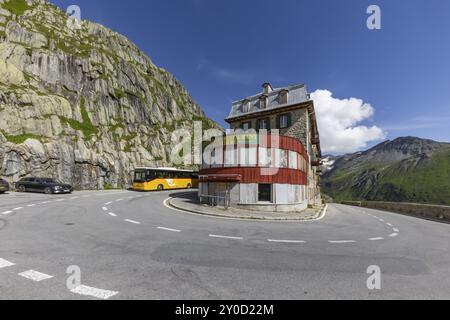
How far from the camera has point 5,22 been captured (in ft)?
183

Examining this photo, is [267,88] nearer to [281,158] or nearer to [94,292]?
[281,158]

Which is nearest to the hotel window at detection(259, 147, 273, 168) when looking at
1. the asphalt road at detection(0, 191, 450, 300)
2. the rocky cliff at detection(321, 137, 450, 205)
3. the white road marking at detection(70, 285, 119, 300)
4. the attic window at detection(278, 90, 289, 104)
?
the asphalt road at detection(0, 191, 450, 300)

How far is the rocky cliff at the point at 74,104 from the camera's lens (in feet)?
123

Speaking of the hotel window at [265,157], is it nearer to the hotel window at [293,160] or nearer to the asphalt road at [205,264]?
the hotel window at [293,160]

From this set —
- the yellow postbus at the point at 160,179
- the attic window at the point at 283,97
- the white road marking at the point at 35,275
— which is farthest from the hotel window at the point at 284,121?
the white road marking at the point at 35,275

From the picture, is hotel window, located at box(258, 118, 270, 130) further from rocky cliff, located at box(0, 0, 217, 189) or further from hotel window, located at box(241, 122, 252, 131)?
rocky cliff, located at box(0, 0, 217, 189)

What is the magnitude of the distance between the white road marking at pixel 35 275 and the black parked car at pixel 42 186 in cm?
2415

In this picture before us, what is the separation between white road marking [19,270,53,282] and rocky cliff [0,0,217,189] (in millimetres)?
37886

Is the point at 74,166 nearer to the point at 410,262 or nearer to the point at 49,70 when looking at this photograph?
the point at 49,70

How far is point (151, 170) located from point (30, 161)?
18.8 meters

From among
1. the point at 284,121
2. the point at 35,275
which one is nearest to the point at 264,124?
the point at 284,121

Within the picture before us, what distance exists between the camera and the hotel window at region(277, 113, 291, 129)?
29000 mm

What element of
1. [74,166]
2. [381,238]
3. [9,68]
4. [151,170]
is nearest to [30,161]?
[74,166]

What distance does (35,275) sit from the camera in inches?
190
